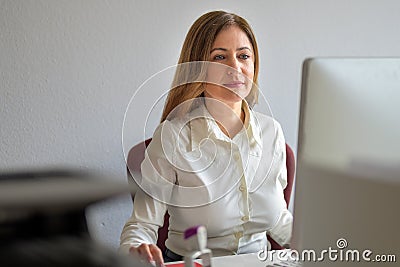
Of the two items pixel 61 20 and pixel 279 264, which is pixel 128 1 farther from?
pixel 279 264

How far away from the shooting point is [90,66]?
2.29 metres

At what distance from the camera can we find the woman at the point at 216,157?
171 cm

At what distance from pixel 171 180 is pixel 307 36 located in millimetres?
1207

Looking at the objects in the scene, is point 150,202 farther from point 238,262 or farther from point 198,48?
point 198,48

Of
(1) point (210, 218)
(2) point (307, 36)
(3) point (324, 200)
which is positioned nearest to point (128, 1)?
(2) point (307, 36)

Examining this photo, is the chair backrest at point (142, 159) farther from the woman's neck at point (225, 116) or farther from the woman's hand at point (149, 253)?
the woman's hand at point (149, 253)

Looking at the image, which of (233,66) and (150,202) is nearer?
(150,202)

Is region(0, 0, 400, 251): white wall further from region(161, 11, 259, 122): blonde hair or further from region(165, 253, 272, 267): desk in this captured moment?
region(165, 253, 272, 267): desk

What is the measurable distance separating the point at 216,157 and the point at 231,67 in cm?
26

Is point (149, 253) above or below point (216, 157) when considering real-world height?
below

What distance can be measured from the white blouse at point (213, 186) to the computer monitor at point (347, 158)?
74 cm

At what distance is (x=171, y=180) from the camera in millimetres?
1726

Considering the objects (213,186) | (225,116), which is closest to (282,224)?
(213,186)

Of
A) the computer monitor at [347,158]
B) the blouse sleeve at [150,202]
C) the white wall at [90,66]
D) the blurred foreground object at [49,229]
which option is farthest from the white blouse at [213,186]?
the blurred foreground object at [49,229]
